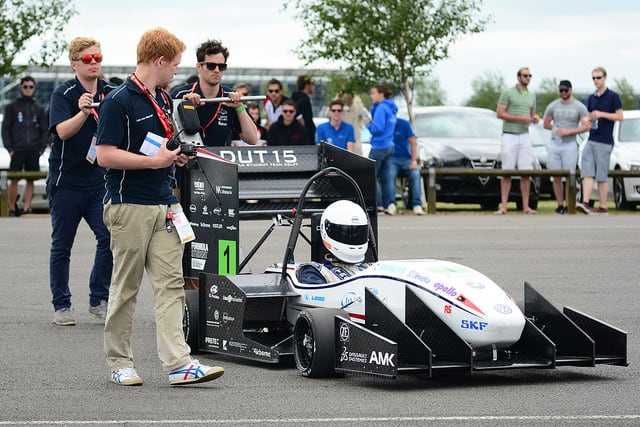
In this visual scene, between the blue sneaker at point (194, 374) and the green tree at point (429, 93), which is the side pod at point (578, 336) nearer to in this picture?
the blue sneaker at point (194, 374)

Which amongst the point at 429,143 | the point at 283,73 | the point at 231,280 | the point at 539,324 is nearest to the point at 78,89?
the point at 231,280

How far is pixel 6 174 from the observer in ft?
72.2

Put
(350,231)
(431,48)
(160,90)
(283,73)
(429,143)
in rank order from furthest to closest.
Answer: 1. (283,73)
2. (431,48)
3. (429,143)
4. (350,231)
5. (160,90)

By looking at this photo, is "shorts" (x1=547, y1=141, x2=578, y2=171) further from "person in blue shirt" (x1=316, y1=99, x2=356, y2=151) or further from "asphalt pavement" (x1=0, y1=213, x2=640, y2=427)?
"asphalt pavement" (x1=0, y1=213, x2=640, y2=427)

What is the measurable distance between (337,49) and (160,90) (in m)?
19.8

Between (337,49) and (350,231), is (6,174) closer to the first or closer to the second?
(337,49)

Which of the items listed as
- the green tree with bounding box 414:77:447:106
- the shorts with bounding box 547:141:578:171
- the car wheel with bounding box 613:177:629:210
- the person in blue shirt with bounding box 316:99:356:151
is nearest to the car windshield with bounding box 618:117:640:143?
the car wheel with bounding box 613:177:629:210

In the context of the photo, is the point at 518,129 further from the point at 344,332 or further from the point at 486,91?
the point at 486,91

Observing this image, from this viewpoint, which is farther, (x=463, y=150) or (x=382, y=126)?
(x=463, y=150)

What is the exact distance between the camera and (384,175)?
2147 cm

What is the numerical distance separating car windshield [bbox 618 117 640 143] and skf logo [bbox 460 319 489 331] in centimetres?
1675

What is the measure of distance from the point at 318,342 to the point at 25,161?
51.3ft

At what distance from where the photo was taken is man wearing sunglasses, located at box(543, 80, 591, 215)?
21.5 meters

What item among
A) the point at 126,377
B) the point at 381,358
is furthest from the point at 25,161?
the point at 381,358
